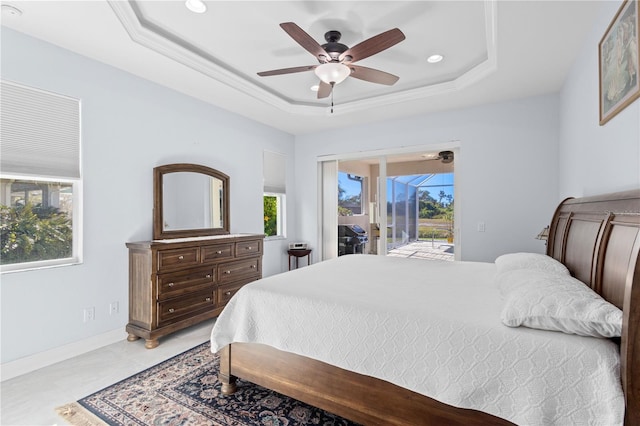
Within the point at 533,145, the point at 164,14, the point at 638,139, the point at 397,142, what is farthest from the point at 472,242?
the point at 164,14

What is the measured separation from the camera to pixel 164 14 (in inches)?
95.3

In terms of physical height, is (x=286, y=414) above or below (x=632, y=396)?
below

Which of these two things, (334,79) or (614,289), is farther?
(334,79)

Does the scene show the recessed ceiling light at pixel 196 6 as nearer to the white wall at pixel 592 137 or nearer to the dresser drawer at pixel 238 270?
the dresser drawer at pixel 238 270

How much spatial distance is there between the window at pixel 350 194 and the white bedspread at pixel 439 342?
294 cm

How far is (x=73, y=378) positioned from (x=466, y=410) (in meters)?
2.81

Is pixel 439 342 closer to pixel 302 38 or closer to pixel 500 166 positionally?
pixel 302 38

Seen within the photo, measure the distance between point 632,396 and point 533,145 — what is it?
341 cm

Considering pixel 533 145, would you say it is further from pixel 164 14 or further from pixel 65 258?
pixel 65 258

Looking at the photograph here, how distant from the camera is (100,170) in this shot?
9.78 feet

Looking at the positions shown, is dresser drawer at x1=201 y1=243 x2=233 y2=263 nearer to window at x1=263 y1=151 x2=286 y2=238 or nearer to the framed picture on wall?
window at x1=263 y1=151 x2=286 y2=238

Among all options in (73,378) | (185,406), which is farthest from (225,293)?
(185,406)

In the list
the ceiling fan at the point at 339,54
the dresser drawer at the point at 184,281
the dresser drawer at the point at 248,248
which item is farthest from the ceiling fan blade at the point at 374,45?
the dresser drawer at the point at 184,281

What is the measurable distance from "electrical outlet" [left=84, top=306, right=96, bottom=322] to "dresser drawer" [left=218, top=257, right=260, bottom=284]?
1.20 meters
